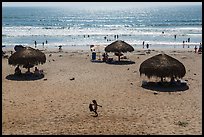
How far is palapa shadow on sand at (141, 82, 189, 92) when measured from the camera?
16922 mm

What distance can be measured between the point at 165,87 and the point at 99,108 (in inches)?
198

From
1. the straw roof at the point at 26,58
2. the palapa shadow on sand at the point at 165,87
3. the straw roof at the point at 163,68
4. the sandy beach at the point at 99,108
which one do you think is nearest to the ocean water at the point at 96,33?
the straw roof at the point at 26,58

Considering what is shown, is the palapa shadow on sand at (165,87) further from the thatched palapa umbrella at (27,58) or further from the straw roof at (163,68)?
the thatched palapa umbrella at (27,58)

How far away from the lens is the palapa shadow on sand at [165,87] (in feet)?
55.5

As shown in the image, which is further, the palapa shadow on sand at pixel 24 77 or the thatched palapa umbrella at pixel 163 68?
the palapa shadow on sand at pixel 24 77

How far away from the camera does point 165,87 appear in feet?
56.8

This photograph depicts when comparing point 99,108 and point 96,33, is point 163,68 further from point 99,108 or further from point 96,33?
point 96,33

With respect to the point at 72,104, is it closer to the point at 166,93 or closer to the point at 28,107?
the point at 28,107

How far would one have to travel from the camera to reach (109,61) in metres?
25.7

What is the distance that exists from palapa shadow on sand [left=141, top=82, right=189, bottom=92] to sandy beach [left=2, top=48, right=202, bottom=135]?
16.4 inches

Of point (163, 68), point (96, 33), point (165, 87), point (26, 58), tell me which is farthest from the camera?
point (96, 33)

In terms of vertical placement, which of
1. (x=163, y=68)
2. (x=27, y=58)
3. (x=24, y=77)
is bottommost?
(x=24, y=77)

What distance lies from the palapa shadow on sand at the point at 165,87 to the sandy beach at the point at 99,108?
1.37 ft

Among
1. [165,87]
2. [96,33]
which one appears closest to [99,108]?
[165,87]
